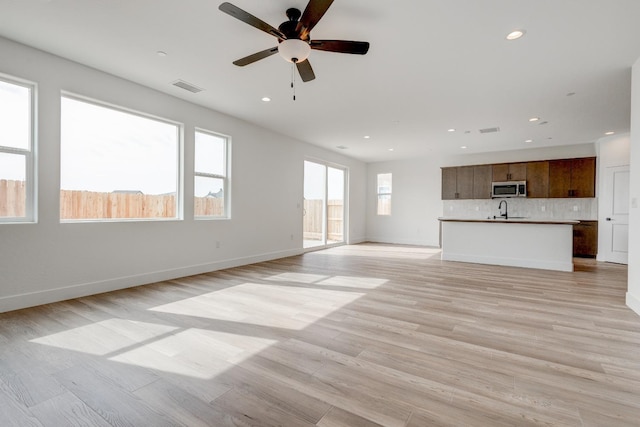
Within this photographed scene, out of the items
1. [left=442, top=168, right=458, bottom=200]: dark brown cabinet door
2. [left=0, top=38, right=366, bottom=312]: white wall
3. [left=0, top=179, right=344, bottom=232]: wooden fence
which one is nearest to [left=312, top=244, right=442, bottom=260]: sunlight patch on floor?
[left=0, top=38, right=366, bottom=312]: white wall

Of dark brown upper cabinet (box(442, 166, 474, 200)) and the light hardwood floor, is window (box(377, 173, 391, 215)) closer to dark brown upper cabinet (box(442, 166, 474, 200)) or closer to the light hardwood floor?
dark brown upper cabinet (box(442, 166, 474, 200))

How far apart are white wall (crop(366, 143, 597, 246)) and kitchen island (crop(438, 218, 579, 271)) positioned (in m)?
2.59

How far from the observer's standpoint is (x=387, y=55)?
3.30 m

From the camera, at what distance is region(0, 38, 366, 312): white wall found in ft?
10.6

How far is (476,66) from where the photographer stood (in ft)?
11.6

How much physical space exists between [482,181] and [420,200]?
178cm

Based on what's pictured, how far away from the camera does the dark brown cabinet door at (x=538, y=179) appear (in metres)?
7.49

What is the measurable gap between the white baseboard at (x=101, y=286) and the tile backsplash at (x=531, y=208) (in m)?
6.37

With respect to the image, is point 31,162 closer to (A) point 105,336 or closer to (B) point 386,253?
(A) point 105,336

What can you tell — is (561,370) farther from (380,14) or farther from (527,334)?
(380,14)

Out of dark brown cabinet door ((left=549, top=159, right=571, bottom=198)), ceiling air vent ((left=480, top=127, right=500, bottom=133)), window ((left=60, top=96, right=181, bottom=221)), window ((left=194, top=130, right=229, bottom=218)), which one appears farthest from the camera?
dark brown cabinet door ((left=549, top=159, right=571, bottom=198))

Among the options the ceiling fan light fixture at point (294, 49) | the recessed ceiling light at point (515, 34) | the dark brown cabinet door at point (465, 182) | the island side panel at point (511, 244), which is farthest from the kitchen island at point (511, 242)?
the ceiling fan light fixture at point (294, 49)

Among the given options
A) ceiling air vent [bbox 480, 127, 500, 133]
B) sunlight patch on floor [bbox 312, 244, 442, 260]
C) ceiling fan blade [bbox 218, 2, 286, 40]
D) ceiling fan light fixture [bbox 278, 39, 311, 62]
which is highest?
ceiling air vent [bbox 480, 127, 500, 133]

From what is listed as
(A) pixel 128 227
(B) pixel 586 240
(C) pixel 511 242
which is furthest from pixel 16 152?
(B) pixel 586 240
